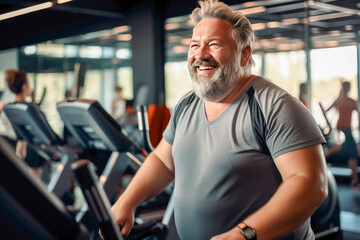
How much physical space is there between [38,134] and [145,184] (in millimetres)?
2744

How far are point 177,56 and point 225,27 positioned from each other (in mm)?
7016

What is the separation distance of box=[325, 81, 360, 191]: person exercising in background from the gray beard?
145 inches

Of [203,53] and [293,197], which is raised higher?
[203,53]

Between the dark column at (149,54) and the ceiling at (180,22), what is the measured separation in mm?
121

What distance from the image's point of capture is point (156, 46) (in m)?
6.46

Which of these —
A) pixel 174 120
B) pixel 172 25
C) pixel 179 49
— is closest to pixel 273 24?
pixel 172 25

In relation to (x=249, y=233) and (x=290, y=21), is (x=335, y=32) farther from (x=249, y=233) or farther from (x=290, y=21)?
(x=249, y=233)

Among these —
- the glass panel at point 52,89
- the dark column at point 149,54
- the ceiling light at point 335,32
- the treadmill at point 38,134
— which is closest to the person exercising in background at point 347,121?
the ceiling light at point 335,32

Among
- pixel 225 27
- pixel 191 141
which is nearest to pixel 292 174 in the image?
pixel 191 141

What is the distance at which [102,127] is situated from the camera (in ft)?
9.91

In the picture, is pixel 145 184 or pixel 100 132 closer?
pixel 145 184

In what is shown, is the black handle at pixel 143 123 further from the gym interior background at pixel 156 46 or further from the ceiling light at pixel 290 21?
the ceiling light at pixel 290 21

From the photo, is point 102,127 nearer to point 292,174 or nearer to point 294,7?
point 292,174

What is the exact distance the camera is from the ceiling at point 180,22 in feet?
16.7
